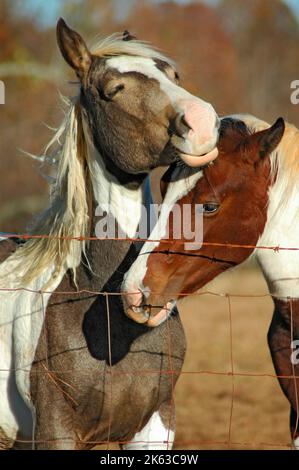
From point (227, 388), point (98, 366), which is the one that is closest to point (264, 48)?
point (227, 388)

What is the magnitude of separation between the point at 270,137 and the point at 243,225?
0.41 metres

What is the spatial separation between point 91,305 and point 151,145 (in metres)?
0.78

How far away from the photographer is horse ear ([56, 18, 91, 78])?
3.50 m

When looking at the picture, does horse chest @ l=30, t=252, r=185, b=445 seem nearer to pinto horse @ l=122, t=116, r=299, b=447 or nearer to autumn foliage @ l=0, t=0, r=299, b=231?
pinto horse @ l=122, t=116, r=299, b=447

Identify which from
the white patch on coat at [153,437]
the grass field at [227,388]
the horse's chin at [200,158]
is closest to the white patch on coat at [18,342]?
the white patch on coat at [153,437]

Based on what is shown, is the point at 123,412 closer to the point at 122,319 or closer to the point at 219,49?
the point at 122,319

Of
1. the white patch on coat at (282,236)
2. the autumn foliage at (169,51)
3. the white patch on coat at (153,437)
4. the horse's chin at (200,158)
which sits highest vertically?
the autumn foliage at (169,51)

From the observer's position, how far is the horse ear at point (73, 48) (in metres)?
3.50

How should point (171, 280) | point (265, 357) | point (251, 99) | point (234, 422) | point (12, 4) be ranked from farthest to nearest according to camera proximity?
point (251, 99), point (12, 4), point (265, 357), point (234, 422), point (171, 280)

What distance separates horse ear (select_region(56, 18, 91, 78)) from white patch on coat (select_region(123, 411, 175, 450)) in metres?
1.68

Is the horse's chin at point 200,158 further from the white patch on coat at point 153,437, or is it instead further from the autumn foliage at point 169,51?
the autumn foliage at point 169,51

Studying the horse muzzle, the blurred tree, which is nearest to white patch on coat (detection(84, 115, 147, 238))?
the horse muzzle
